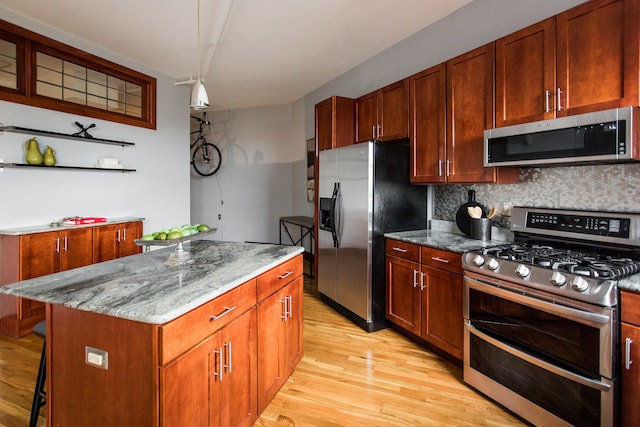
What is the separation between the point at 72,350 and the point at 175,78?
4427 mm

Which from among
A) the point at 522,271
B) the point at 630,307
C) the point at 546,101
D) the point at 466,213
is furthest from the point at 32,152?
the point at 630,307

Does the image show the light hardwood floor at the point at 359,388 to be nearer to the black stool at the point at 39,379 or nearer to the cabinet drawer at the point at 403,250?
the black stool at the point at 39,379

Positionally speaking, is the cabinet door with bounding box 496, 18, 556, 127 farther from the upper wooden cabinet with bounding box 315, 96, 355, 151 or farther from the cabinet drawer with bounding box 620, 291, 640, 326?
the upper wooden cabinet with bounding box 315, 96, 355, 151

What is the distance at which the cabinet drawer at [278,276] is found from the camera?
181 cm

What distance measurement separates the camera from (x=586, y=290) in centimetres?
150

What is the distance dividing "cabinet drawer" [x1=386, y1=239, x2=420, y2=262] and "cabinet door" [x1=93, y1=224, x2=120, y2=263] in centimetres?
301

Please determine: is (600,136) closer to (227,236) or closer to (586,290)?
(586,290)

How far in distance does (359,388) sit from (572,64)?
2362mm

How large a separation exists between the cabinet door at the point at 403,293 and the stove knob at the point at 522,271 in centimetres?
91

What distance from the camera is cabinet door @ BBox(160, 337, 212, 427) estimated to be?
45.3 inches

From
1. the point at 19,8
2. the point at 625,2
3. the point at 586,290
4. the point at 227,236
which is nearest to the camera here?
the point at 586,290

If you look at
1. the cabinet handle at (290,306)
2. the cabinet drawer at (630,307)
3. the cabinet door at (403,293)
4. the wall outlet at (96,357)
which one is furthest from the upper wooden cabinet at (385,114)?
the wall outlet at (96,357)

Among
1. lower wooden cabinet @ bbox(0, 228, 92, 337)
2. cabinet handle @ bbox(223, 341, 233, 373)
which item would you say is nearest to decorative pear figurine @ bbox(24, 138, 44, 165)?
lower wooden cabinet @ bbox(0, 228, 92, 337)

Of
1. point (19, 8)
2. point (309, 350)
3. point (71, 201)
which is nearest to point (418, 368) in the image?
point (309, 350)
